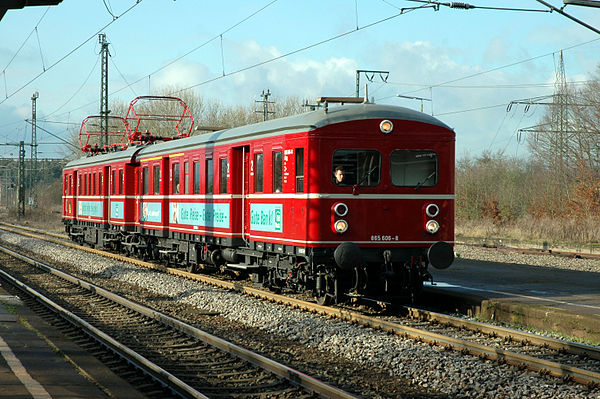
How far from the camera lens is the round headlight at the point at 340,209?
12094 millimetres

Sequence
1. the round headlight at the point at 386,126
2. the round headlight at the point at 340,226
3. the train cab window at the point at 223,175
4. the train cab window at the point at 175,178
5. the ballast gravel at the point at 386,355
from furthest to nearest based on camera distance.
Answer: the train cab window at the point at 175,178, the train cab window at the point at 223,175, the round headlight at the point at 386,126, the round headlight at the point at 340,226, the ballast gravel at the point at 386,355

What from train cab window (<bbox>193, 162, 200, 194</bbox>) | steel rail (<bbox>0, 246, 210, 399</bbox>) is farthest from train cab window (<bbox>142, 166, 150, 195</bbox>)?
steel rail (<bbox>0, 246, 210, 399</bbox>)

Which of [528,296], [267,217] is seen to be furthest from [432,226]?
[267,217]

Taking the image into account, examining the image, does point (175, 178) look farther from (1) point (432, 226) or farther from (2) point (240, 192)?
(1) point (432, 226)

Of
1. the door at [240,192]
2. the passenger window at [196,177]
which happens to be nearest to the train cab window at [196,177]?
the passenger window at [196,177]

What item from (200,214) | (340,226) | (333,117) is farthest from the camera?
(200,214)

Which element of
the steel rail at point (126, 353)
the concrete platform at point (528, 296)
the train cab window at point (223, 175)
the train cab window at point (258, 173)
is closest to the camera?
the steel rail at point (126, 353)

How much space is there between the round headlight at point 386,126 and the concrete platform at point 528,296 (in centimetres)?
309

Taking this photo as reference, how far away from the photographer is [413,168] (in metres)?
12.7

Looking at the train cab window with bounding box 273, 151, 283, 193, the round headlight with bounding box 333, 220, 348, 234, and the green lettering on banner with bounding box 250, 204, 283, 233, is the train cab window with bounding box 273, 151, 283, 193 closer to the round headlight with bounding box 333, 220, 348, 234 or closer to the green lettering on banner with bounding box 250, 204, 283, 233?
the green lettering on banner with bounding box 250, 204, 283, 233

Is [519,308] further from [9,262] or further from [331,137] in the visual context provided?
[9,262]

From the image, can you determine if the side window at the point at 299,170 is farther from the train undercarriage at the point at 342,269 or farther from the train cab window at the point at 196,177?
the train cab window at the point at 196,177

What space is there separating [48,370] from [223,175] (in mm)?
8237

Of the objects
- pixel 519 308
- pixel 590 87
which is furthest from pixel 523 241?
pixel 519 308
